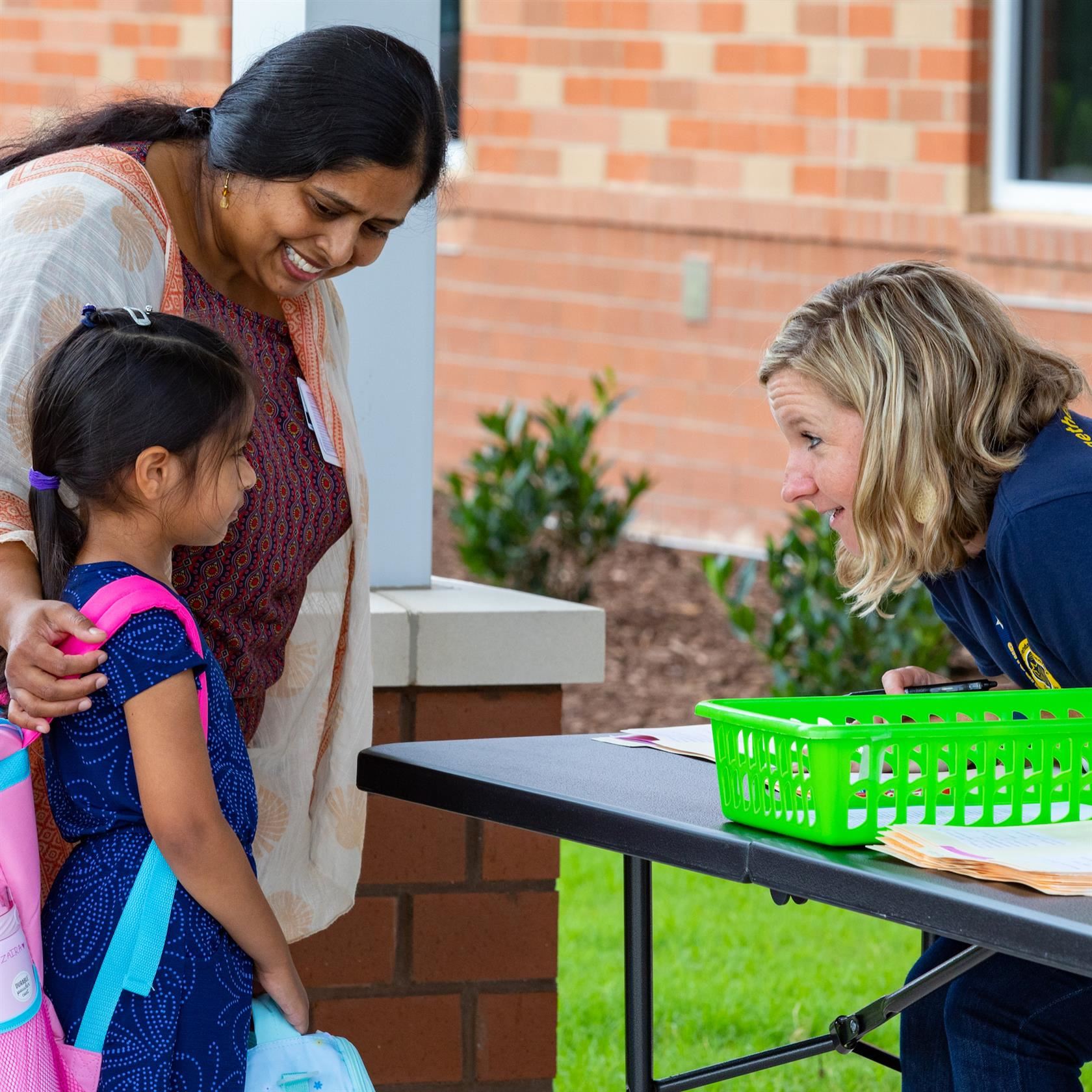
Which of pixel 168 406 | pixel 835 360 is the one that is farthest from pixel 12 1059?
pixel 835 360

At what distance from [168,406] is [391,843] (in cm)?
129

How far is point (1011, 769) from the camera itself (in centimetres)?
181

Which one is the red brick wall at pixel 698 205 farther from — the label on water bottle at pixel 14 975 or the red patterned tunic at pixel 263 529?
the label on water bottle at pixel 14 975

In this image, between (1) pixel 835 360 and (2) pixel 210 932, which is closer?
(2) pixel 210 932

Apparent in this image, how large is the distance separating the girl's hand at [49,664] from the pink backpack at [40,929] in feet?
0.07

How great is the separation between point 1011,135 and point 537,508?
2.17 metres

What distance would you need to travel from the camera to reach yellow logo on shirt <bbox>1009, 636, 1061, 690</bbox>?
2240 mm

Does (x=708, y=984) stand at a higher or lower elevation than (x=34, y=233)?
lower

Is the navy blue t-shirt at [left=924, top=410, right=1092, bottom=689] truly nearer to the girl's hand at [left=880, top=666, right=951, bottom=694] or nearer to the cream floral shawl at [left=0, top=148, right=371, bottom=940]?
the girl's hand at [left=880, top=666, right=951, bottom=694]

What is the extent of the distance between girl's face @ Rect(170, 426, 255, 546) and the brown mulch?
3466 mm

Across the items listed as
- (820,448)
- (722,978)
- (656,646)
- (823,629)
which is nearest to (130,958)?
(820,448)

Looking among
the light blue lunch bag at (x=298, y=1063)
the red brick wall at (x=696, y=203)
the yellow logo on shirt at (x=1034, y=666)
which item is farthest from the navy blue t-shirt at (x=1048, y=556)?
the red brick wall at (x=696, y=203)

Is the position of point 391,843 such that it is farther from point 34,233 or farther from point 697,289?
point 697,289

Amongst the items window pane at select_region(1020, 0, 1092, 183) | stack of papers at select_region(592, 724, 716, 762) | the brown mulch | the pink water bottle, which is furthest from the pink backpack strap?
window pane at select_region(1020, 0, 1092, 183)
